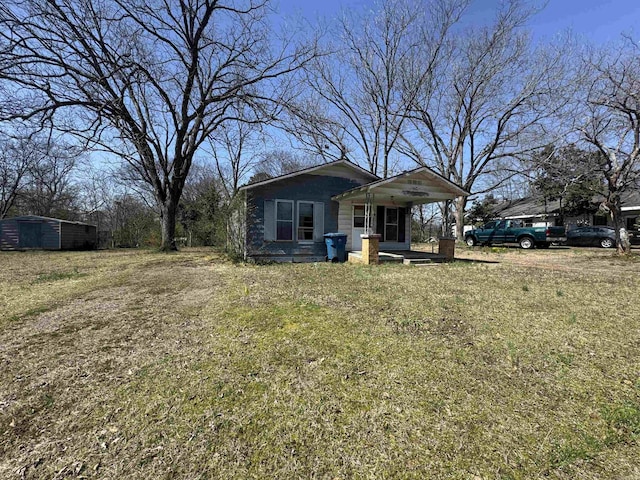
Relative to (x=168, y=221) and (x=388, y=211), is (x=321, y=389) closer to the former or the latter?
(x=388, y=211)

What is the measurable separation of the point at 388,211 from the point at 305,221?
363cm

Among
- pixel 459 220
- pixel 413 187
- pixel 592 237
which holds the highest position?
pixel 413 187

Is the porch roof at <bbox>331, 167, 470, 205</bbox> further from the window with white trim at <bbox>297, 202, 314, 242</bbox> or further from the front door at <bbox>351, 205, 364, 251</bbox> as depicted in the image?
the window with white trim at <bbox>297, 202, 314, 242</bbox>

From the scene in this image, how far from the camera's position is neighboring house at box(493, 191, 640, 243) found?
19578 millimetres

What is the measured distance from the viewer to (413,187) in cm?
1006

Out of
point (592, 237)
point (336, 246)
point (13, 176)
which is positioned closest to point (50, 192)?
point (13, 176)

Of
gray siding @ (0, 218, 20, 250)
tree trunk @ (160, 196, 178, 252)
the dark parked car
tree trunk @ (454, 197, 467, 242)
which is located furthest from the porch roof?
gray siding @ (0, 218, 20, 250)

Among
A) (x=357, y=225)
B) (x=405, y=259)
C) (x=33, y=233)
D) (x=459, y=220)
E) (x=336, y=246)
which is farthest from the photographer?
(x=459, y=220)

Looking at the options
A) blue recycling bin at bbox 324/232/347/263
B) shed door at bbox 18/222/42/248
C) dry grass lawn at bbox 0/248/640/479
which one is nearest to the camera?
dry grass lawn at bbox 0/248/640/479

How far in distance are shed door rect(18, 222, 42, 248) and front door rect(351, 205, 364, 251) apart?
1842cm

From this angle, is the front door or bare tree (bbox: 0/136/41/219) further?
bare tree (bbox: 0/136/41/219)

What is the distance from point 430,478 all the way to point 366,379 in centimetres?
98

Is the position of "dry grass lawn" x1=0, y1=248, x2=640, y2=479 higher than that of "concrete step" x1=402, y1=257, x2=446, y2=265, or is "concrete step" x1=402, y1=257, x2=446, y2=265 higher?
"concrete step" x1=402, y1=257, x2=446, y2=265

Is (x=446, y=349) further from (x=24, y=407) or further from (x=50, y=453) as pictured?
(x=24, y=407)
